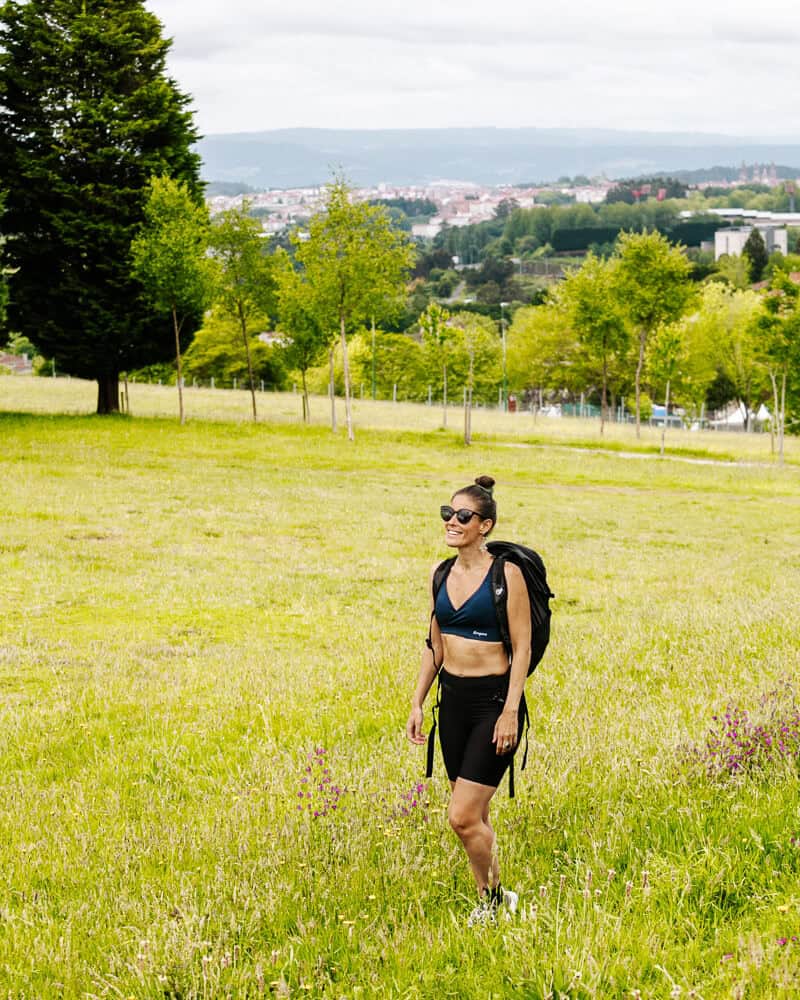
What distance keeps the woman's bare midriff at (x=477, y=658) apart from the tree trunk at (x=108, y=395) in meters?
44.4

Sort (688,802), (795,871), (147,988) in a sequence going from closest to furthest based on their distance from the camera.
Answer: (147,988)
(795,871)
(688,802)

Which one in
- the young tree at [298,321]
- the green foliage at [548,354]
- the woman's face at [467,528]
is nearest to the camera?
the woman's face at [467,528]

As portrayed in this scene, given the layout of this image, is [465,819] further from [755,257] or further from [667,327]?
[755,257]

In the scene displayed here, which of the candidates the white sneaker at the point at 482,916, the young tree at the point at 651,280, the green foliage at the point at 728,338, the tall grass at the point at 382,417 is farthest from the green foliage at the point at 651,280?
the white sneaker at the point at 482,916

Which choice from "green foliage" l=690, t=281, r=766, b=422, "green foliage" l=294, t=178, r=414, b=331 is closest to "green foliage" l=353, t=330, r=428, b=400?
"green foliage" l=690, t=281, r=766, b=422

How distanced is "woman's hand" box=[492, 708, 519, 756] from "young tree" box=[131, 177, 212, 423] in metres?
38.9

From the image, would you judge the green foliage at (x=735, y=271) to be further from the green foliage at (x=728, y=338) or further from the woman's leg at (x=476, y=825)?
the woman's leg at (x=476, y=825)

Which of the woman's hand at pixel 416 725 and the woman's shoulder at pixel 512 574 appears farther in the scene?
the woman's hand at pixel 416 725

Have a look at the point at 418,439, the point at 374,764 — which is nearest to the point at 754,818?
the point at 374,764

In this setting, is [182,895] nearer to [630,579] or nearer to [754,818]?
[754,818]

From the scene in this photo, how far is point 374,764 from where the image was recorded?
791 cm

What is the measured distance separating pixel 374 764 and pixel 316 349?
4661 cm

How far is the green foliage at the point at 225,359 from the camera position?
320 feet

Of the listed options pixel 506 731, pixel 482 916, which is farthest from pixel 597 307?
pixel 482 916
